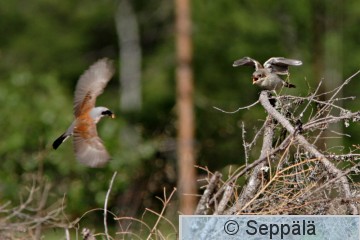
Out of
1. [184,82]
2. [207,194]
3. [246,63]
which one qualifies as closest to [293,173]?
[207,194]

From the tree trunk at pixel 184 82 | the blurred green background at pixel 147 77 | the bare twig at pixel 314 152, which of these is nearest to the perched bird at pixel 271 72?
the blurred green background at pixel 147 77

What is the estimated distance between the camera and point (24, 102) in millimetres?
18719

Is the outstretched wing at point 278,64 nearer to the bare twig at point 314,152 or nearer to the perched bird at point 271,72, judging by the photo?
the perched bird at point 271,72

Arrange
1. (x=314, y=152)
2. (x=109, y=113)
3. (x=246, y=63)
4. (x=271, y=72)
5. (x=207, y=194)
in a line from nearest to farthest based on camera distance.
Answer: (x=314, y=152), (x=207, y=194), (x=271, y=72), (x=246, y=63), (x=109, y=113)

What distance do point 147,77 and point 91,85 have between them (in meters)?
24.7

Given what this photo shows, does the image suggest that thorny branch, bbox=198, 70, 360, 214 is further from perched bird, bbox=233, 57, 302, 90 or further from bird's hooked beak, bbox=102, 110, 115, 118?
bird's hooked beak, bbox=102, 110, 115, 118

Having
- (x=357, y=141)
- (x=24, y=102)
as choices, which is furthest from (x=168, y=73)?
(x=24, y=102)

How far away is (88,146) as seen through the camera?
8.07 metres

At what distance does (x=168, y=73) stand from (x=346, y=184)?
85.2 feet

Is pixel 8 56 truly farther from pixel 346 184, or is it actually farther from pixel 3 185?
pixel 346 184

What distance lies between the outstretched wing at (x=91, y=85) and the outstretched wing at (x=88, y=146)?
0.39 ft

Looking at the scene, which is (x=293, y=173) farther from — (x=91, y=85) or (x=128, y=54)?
(x=128, y=54)

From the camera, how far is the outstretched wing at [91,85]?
8.07 meters

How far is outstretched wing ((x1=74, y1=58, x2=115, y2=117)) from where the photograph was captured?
8070mm
